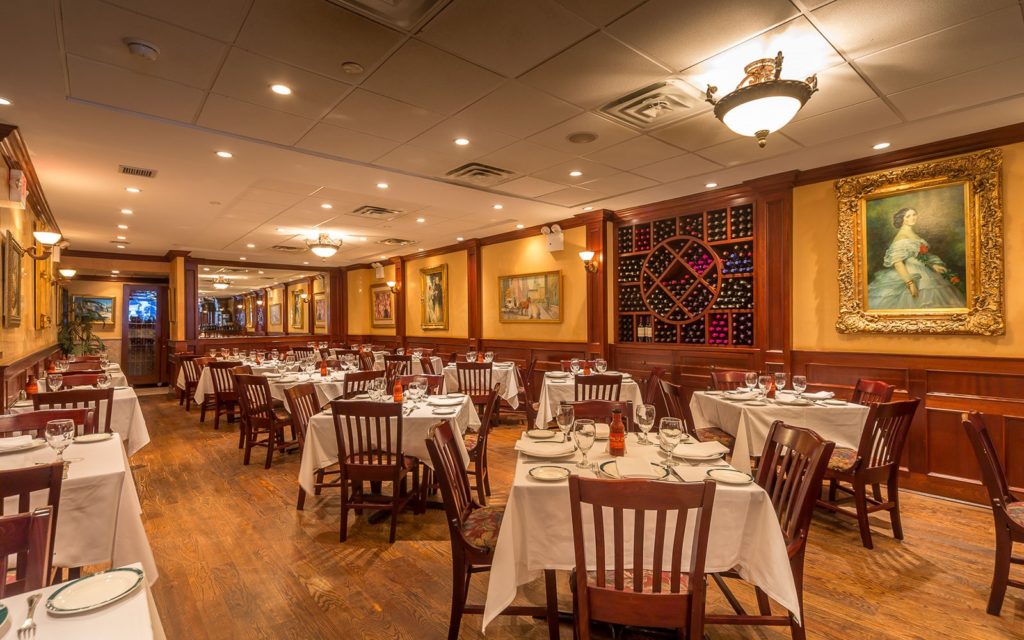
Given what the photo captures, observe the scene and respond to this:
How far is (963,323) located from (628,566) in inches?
172

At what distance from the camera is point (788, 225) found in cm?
569

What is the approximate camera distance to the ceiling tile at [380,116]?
3.63m

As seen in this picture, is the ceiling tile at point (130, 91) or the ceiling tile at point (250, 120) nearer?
the ceiling tile at point (130, 91)

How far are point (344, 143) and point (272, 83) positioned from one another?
1.15 meters

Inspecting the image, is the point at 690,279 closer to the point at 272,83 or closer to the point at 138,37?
the point at 272,83

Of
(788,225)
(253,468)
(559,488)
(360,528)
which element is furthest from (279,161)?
(788,225)

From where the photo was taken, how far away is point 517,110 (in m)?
3.83

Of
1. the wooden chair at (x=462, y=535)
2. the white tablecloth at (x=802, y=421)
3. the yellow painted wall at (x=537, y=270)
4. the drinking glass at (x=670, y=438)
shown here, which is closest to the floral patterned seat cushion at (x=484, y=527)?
the wooden chair at (x=462, y=535)

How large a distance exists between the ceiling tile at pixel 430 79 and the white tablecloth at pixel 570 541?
2.49m

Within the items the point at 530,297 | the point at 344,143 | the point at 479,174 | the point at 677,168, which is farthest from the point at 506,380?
the point at 344,143

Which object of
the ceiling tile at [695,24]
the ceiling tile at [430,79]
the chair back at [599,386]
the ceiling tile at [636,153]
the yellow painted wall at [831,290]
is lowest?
the chair back at [599,386]

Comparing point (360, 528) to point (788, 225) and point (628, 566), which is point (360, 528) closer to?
point (628, 566)

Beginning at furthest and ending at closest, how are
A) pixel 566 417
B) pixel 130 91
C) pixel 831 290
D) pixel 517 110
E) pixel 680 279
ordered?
pixel 680 279 < pixel 831 290 < pixel 517 110 < pixel 130 91 < pixel 566 417

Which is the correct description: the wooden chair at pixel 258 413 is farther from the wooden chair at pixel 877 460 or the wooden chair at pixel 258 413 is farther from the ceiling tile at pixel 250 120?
the wooden chair at pixel 877 460
